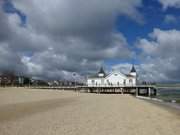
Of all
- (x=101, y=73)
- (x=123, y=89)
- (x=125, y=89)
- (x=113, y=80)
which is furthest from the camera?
(x=101, y=73)

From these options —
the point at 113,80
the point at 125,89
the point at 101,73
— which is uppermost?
the point at 101,73

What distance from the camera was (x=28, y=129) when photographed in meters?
10.1

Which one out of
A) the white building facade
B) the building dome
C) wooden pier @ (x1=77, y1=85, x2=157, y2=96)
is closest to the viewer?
A: wooden pier @ (x1=77, y1=85, x2=157, y2=96)

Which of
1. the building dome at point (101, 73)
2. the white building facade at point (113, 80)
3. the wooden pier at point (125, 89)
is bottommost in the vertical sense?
the wooden pier at point (125, 89)

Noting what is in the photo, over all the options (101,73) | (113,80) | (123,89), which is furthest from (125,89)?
(101,73)

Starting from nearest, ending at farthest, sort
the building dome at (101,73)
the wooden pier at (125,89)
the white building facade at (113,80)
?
the wooden pier at (125,89), the white building facade at (113,80), the building dome at (101,73)

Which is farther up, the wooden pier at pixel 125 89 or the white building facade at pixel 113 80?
the white building facade at pixel 113 80

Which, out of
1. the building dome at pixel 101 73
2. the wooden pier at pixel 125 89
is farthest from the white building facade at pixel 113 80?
the building dome at pixel 101 73

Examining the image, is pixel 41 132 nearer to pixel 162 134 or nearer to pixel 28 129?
pixel 28 129

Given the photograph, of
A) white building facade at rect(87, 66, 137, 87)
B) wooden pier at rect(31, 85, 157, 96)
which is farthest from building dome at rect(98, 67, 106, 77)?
→ wooden pier at rect(31, 85, 157, 96)

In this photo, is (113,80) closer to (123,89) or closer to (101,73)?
(123,89)

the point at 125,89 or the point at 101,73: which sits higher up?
the point at 101,73

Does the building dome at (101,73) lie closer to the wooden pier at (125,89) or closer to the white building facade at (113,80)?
the white building facade at (113,80)

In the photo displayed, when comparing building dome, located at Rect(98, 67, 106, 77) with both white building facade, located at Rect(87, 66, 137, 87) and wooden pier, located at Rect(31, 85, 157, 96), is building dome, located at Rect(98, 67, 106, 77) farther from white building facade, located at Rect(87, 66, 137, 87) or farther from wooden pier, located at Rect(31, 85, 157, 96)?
wooden pier, located at Rect(31, 85, 157, 96)
